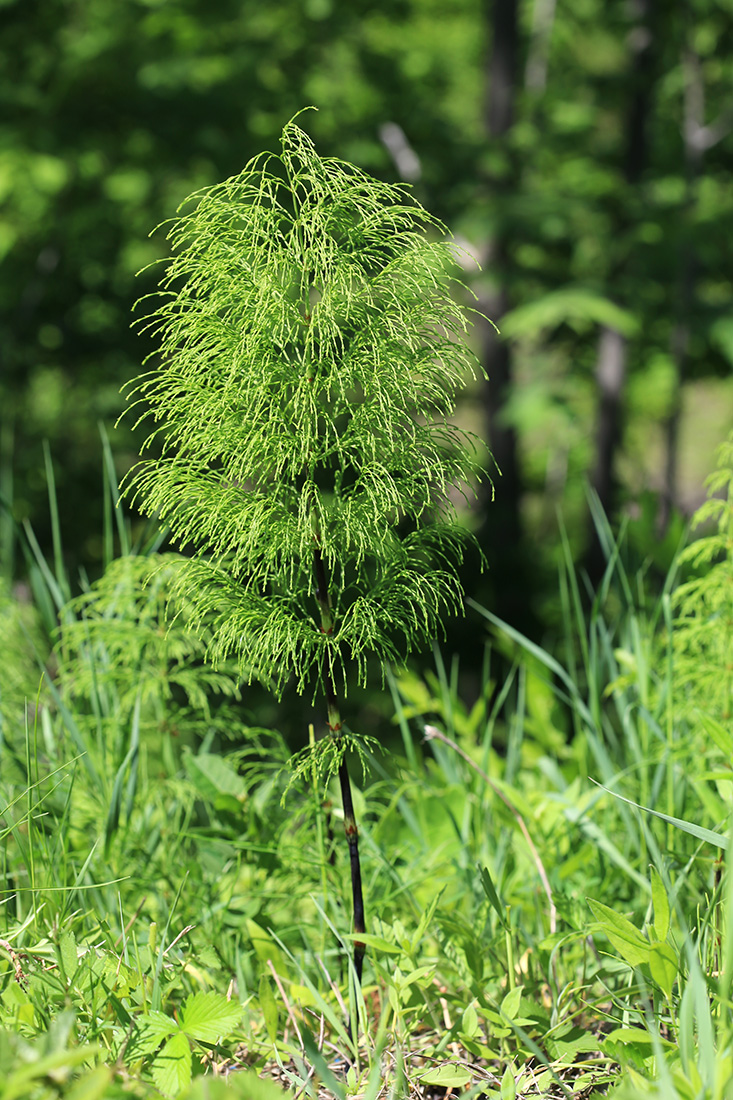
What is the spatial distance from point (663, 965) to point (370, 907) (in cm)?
56

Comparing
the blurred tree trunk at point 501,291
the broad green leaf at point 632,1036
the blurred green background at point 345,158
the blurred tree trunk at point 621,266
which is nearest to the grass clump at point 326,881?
the broad green leaf at point 632,1036

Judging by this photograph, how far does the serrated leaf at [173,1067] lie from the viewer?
1086 mm

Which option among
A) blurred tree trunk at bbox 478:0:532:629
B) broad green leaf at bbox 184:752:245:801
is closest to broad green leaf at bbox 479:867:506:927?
broad green leaf at bbox 184:752:245:801

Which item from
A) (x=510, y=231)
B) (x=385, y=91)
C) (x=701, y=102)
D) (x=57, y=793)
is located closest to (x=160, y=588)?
(x=57, y=793)

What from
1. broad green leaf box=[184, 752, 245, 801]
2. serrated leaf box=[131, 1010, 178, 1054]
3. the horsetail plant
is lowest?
serrated leaf box=[131, 1010, 178, 1054]

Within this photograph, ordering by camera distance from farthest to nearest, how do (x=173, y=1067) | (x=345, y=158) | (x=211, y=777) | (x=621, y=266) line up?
(x=621, y=266), (x=345, y=158), (x=211, y=777), (x=173, y=1067)

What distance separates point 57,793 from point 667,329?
874 cm

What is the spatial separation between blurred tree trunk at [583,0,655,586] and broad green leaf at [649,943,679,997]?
634 centimetres

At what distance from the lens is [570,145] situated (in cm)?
838

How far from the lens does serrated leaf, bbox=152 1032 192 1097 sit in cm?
109

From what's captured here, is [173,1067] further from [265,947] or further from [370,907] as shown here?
[370,907]

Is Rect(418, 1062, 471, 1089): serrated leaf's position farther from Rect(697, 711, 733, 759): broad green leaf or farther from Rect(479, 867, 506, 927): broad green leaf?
Rect(697, 711, 733, 759): broad green leaf

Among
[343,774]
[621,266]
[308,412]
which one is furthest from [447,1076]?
[621,266]

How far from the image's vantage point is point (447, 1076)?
122 centimetres
